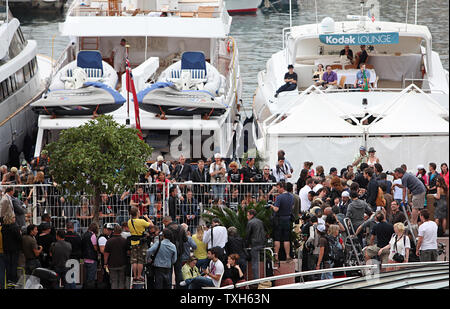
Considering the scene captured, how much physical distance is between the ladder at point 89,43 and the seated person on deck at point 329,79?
7.71m

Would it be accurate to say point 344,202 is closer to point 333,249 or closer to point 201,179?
point 333,249

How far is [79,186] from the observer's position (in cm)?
1569

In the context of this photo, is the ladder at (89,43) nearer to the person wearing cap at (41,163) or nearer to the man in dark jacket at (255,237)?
the person wearing cap at (41,163)

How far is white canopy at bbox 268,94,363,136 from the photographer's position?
20.3 m

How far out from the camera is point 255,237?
48.0ft

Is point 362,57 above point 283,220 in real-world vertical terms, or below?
above

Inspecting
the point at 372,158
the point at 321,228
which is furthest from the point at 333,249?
the point at 372,158

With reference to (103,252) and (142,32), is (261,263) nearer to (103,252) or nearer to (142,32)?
(103,252)

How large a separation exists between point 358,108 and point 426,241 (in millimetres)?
8272

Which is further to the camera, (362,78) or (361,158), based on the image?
(362,78)

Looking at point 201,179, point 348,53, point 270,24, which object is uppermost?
point 270,24

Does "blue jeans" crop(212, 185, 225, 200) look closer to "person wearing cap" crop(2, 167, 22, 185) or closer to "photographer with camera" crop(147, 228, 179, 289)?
"photographer with camera" crop(147, 228, 179, 289)

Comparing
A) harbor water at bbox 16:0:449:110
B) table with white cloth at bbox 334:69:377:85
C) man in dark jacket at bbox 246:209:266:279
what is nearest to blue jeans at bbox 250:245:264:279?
man in dark jacket at bbox 246:209:266:279
